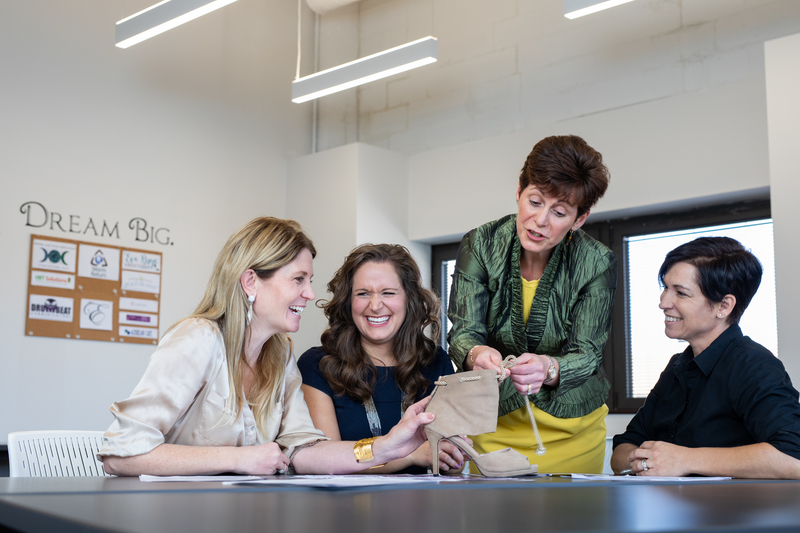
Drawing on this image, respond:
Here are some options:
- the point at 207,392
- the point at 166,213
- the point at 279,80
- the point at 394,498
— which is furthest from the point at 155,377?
the point at 279,80

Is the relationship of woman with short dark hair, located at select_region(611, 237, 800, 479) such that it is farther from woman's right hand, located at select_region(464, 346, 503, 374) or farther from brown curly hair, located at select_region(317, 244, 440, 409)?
brown curly hair, located at select_region(317, 244, 440, 409)

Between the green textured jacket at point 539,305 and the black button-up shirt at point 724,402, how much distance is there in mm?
162

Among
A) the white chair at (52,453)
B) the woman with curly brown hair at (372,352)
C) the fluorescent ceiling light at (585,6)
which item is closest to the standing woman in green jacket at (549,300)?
the woman with curly brown hair at (372,352)

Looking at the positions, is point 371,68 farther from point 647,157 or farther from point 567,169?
point 567,169

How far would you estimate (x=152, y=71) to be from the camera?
181 inches

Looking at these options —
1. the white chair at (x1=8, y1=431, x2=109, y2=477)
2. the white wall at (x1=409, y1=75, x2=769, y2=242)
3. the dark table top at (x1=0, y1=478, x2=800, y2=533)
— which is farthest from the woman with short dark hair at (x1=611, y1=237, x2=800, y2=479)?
the white wall at (x1=409, y1=75, x2=769, y2=242)

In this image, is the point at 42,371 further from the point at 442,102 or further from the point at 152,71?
the point at 442,102

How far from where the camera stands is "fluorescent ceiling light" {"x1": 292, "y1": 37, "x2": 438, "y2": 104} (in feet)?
12.3

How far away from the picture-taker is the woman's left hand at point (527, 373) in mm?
1706

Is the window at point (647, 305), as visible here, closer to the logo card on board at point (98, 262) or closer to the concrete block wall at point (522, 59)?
the concrete block wall at point (522, 59)

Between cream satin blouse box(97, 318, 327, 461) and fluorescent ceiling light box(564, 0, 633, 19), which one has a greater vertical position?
fluorescent ceiling light box(564, 0, 633, 19)

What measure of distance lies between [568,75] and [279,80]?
194 cm

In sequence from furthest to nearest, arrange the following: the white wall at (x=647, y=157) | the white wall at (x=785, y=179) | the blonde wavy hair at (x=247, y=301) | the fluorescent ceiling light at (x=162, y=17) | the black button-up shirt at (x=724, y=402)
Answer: the white wall at (x=647, y=157) < the fluorescent ceiling light at (x=162, y=17) < the white wall at (x=785, y=179) < the blonde wavy hair at (x=247, y=301) < the black button-up shirt at (x=724, y=402)

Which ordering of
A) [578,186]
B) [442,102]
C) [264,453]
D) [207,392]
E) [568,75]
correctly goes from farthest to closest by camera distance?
[442,102], [568,75], [578,186], [207,392], [264,453]
